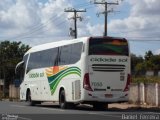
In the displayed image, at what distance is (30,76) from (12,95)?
2725 centimetres

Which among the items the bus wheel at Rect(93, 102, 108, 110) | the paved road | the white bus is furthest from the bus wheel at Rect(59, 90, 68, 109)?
the paved road

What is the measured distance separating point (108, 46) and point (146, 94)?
25.3 ft

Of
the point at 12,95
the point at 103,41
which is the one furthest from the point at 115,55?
the point at 12,95

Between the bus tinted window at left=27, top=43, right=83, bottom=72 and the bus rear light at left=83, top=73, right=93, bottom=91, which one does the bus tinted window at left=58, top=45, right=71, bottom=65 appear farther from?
the bus rear light at left=83, top=73, right=93, bottom=91

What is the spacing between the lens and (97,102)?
28.5 meters

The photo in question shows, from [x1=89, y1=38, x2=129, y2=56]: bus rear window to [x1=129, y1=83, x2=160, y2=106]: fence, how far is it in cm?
585

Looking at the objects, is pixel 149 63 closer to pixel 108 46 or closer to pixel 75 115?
pixel 108 46

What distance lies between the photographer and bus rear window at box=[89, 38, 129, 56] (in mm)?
27497

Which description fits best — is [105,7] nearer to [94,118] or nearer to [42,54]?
[42,54]

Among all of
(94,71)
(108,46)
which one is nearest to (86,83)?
(94,71)

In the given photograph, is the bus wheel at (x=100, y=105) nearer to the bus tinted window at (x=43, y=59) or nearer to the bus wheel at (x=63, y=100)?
the bus wheel at (x=63, y=100)

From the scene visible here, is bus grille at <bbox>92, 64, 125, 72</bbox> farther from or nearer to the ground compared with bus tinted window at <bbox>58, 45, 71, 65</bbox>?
nearer to the ground

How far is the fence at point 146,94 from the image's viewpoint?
3288cm

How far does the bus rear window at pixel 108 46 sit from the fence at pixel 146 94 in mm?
5851
